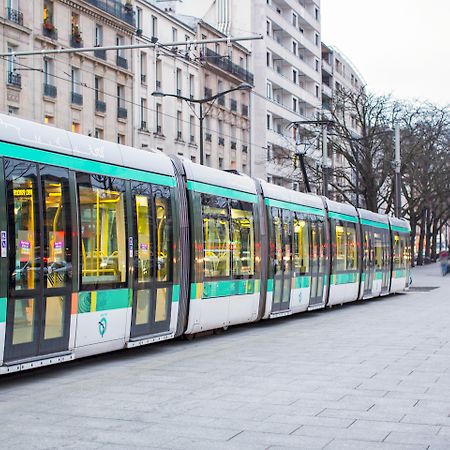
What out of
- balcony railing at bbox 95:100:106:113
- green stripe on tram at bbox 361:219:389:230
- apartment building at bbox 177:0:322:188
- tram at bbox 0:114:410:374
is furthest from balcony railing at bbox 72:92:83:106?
tram at bbox 0:114:410:374

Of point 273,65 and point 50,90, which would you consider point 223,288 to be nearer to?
point 50,90

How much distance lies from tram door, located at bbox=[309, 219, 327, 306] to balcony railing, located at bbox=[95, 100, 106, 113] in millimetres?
26645

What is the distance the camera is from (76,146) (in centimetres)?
1145

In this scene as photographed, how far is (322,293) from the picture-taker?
2288cm

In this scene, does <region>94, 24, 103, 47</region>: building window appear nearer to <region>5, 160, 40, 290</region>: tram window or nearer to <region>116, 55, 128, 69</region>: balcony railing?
<region>116, 55, 128, 69</region>: balcony railing

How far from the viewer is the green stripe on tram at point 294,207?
18.9 meters

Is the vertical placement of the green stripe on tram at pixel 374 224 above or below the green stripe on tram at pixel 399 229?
below

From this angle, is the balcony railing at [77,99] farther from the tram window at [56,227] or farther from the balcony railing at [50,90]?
the tram window at [56,227]

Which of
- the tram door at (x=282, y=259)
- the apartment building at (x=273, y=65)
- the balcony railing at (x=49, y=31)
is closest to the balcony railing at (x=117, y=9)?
the balcony railing at (x=49, y=31)

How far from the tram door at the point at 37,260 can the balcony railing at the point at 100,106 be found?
1461 inches

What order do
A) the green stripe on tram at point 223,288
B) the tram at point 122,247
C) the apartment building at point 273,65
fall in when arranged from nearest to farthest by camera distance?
the tram at point 122,247
the green stripe on tram at point 223,288
the apartment building at point 273,65

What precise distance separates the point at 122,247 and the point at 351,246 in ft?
48.0

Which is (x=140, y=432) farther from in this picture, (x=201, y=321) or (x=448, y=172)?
(x=448, y=172)

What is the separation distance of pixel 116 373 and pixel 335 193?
159 ft
